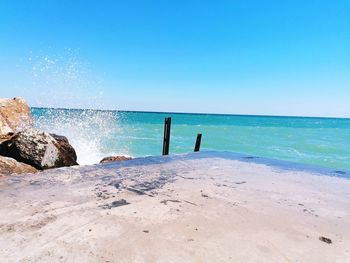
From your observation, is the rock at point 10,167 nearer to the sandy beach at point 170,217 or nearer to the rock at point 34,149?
the rock at point 34,149

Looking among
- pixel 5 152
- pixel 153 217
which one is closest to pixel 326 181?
pixel 153 217

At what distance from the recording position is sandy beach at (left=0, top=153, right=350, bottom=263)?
5.82 ft

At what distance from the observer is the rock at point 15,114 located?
881 centimetres

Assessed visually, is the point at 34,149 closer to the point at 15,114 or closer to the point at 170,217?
the point at 15,114

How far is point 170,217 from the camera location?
2.32 metres

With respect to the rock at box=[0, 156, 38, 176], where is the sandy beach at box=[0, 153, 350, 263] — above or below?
above

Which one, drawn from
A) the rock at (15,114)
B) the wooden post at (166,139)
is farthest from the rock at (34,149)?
the wooden post at (166,139)

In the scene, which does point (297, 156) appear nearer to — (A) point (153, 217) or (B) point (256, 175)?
(B) point (256, 175)

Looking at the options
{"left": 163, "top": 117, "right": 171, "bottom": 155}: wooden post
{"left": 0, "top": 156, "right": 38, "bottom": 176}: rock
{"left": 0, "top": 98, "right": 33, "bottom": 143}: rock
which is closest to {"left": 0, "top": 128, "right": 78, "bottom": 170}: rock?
{"left": 0, "top": 156, "right": 38, "bottom": 176}: rock

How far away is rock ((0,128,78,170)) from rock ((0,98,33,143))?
2.37m

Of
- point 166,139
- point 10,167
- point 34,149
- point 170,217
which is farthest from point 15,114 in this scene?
point 170,217

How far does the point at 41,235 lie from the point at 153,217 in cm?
83

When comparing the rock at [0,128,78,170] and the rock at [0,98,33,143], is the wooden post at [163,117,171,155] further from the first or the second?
the rock at [0,98,33,143]

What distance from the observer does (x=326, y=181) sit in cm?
386
